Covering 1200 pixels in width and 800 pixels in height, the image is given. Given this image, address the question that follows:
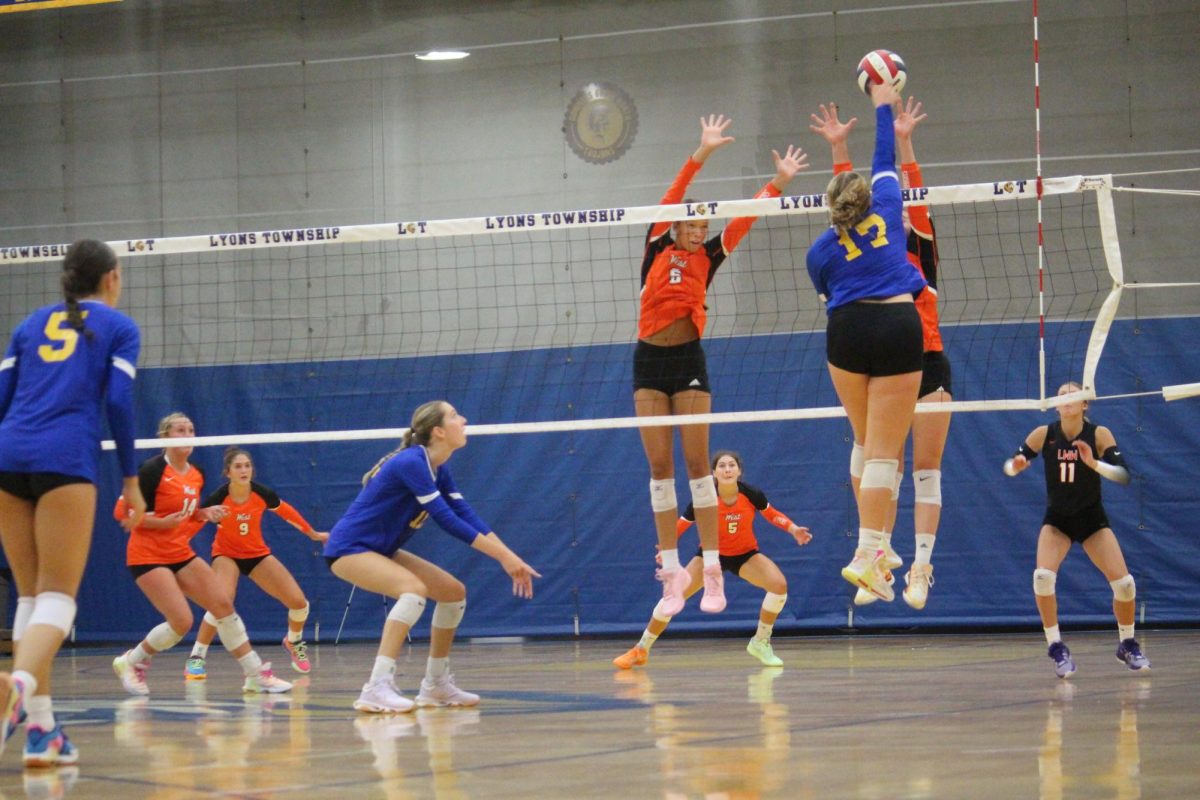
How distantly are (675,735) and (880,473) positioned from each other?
5.37 feet

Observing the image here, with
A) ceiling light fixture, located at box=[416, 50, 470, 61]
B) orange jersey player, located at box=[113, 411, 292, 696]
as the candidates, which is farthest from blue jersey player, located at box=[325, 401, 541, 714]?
ceiling light fixture, located at box=[416, 50, 470, 61]

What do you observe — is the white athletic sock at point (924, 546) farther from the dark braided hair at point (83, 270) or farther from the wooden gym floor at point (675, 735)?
the dark braided hair at point (83, 270)

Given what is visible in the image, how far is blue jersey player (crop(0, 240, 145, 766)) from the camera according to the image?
17.1 ft

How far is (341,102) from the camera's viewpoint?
15.8 m

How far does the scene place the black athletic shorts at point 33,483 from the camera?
5230 millimetres

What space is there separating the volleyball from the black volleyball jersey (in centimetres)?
360

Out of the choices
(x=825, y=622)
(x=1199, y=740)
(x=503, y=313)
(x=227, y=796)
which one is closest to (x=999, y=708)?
(x=1199, y=740)

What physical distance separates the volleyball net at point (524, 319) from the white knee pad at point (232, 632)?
3807mm

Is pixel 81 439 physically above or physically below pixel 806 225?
below

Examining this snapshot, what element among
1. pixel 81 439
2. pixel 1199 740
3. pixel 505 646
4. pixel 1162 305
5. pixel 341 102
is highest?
pixel 341 102

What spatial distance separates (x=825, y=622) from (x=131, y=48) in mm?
9642

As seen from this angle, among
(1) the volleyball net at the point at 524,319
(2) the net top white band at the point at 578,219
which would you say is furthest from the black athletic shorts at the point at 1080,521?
(1) the volleyball net at the point at 524,319

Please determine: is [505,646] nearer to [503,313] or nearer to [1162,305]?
[503,313]

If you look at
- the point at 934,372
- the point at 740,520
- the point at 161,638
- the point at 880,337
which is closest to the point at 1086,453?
the point at 934,372
